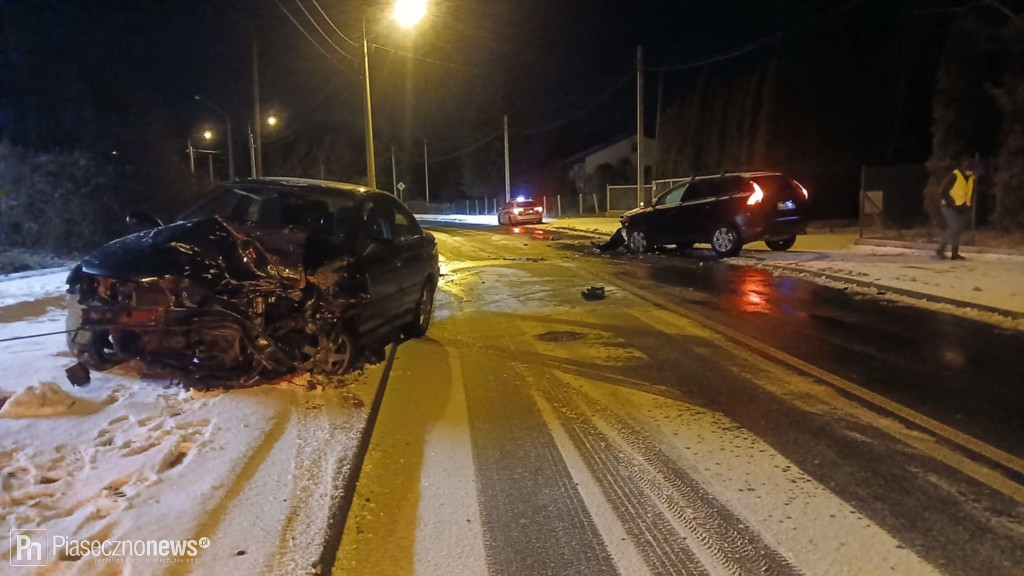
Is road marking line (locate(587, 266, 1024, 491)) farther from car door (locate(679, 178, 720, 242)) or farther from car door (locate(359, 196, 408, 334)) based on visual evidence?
car door (locate(679, 178, 720, 242))

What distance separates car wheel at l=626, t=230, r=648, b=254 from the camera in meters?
20.5

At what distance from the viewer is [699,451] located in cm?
536

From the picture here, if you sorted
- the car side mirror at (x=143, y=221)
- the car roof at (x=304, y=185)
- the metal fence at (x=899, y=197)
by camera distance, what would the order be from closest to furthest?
the car side mirror at (x=143, y=221) < the car roof at (x=304, y=185) < the metal fence at (x=899, y=197)

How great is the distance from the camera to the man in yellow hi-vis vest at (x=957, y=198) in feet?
47.6

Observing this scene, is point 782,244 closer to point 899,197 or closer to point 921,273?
point 921,273

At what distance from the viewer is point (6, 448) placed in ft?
15.8

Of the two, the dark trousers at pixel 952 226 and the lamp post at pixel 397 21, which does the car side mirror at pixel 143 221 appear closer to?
the lamp post at pixel 397 21

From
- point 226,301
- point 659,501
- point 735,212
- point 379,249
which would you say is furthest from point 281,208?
point 735,212

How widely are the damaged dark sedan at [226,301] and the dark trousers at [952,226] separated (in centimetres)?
1194

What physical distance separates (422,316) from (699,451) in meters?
4.91

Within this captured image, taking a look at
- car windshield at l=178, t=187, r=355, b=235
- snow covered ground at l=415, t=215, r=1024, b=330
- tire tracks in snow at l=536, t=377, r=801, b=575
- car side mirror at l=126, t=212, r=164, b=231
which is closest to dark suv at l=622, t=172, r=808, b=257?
snow covered ground at l=415, t=215, r=1024, b=330

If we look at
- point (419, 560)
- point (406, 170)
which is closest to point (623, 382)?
point (419, 560)

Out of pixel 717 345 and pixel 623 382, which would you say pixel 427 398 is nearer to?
pixel 623 382

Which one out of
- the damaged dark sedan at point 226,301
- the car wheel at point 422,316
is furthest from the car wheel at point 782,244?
the damaged dark sedan at point 226,301
